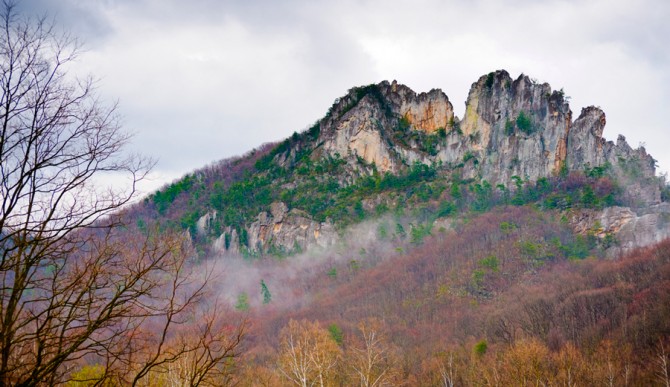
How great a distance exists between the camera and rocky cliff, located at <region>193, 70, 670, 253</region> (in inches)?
4414

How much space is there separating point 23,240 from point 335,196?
5498 inches

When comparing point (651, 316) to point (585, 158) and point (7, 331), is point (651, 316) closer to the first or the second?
point (7, 331)

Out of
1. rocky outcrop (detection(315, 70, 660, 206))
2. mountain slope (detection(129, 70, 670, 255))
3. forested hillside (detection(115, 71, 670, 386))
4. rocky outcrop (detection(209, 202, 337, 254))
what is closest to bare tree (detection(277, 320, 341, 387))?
forested hillside (detection(115, 71, 670, 386))

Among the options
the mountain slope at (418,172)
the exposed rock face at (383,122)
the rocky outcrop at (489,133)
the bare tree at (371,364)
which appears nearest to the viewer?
the bare tree at (371,364)

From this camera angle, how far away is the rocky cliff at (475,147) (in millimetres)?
112125

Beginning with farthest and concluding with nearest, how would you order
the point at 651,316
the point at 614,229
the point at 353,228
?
the point at 353,228 < the point at 614,229 < the point at 651,316

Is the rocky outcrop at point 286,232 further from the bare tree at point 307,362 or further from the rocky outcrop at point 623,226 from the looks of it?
the bare tree at point 307,362

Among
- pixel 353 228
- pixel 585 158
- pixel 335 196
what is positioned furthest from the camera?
pixel 335 196

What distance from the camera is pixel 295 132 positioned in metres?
171

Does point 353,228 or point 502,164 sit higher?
point 502,164

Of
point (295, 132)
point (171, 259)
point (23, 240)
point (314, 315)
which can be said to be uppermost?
point (295, 132)

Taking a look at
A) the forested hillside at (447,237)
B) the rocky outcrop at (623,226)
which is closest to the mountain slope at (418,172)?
the rocky outcrop at (623,226)

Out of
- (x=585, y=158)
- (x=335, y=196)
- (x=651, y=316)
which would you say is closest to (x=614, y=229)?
(x=585, y=158)

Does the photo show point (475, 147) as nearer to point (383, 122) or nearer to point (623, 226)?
point (383, 122)
